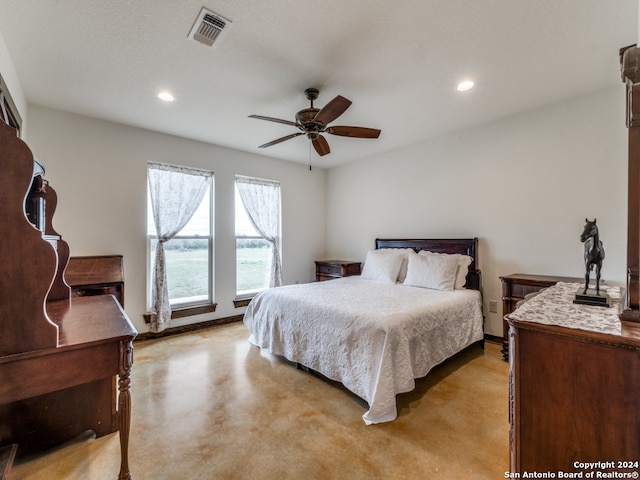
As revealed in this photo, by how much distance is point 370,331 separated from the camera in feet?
6.85

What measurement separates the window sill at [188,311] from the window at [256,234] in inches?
19.2

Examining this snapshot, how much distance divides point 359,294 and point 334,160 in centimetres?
294

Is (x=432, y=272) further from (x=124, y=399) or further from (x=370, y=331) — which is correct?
(x=124, y=399)

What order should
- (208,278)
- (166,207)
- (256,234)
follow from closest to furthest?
(166,207), (208,278), (256,234)

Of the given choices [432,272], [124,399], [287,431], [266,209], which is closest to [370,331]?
[287,431]

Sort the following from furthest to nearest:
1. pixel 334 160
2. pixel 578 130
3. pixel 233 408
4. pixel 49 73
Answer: pixel 334 160, pixel 578 130, pixel 49 73, pixel 233 408

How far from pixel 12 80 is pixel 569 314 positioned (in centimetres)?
416

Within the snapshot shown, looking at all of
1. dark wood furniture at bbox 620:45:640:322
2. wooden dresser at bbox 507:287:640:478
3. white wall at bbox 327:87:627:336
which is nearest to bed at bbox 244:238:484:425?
white wall at bbox 327:87:627:336

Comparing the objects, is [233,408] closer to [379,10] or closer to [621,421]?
[621,421]

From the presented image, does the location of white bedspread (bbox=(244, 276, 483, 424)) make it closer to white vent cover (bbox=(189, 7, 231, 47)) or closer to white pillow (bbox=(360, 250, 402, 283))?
white pillow (bbox=(360, 250, 402, 283))

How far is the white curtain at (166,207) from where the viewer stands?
3666mm

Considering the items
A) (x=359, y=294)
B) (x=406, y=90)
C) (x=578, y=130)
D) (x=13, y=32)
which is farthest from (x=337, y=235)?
(x=13, y=32)

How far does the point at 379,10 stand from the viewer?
68.1 inches

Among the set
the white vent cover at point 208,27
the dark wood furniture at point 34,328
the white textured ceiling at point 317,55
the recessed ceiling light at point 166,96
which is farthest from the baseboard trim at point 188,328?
the white vent cover at point 208,27
